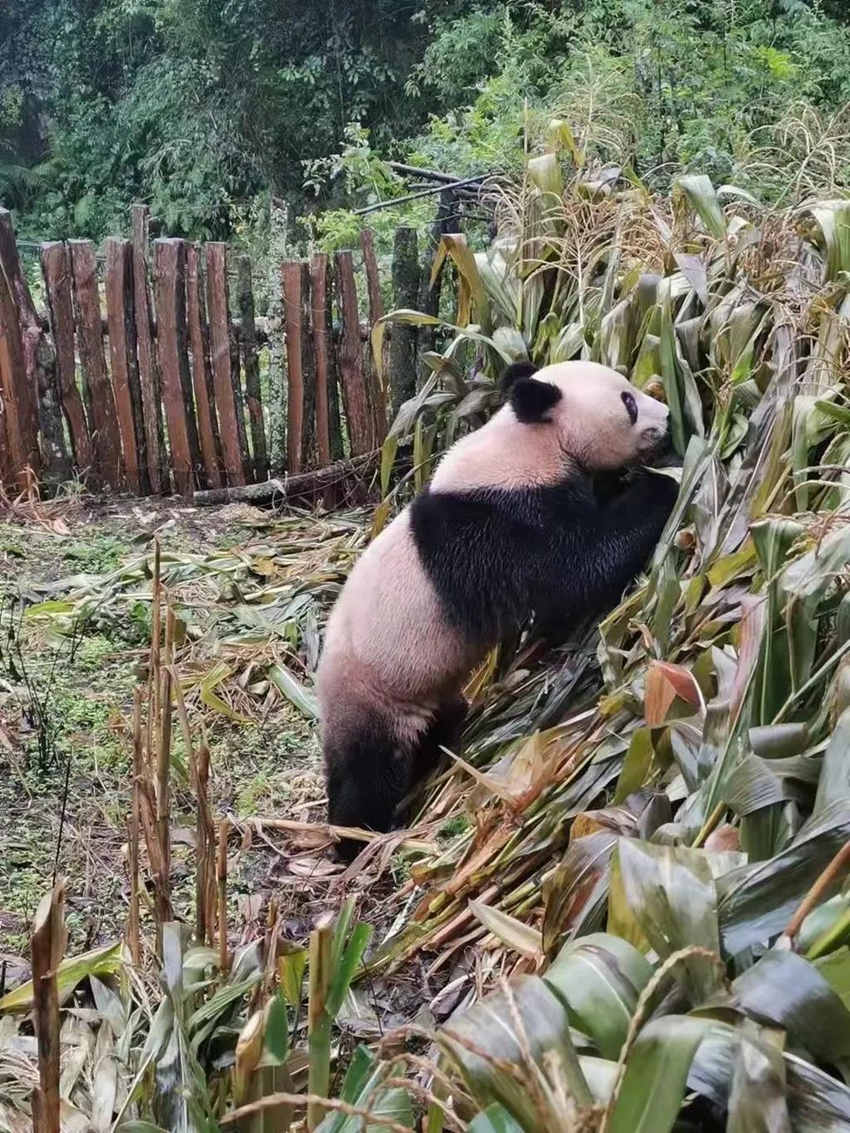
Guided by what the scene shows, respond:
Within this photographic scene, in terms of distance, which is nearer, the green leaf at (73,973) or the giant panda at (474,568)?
the green leaf at (73,973)

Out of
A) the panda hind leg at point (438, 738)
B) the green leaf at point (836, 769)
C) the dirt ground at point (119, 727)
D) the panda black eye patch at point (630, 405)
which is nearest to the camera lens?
the green leaf at point (836, 769)

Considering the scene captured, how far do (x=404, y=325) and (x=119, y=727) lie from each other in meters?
3.33

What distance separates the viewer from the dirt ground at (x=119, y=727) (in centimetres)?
329

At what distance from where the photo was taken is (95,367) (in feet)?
22.4

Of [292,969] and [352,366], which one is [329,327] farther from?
[292,969]

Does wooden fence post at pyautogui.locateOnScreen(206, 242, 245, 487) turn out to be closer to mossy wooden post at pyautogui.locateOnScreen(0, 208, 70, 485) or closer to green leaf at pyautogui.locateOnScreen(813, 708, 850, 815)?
mossy wooden post at pyautogui.locateOnScreen(0, 208, 70, 485)

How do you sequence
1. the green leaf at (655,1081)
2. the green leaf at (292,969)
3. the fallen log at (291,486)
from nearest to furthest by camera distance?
the green leaf at (655,1081)
the green leaf at (292,969)
the fallen log at (291,486)

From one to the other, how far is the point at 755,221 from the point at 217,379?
149 inches

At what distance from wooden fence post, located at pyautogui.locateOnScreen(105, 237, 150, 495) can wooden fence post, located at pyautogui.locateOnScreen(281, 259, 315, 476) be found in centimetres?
92

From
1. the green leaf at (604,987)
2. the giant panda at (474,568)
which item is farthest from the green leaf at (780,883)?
the giant panda at (474,568)

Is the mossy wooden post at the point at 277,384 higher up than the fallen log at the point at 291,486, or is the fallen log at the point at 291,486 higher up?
the mossy wooden post at the point at 277,384

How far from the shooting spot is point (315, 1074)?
1714 mm

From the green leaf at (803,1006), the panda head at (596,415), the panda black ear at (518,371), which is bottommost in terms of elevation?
the green leaf at (803,1006)

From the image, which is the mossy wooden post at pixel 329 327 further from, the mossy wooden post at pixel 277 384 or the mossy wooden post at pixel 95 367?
the mossy wooden post at pixel 95 367
